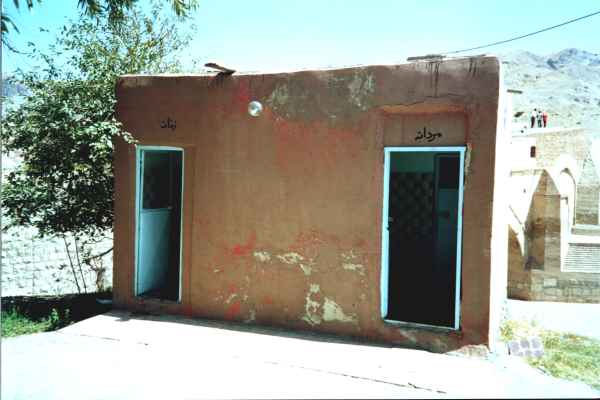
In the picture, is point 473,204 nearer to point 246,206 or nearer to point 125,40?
point 246,206

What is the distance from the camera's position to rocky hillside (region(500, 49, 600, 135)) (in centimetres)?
6059

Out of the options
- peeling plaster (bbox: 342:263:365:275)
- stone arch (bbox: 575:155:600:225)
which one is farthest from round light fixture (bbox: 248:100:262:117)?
stone arch (bbox: 575:155:600:225)

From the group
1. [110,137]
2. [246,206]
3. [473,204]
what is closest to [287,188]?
[246,206]

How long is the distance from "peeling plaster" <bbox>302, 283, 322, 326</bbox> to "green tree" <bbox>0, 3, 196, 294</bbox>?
329cm

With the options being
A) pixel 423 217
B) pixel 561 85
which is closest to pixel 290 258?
pixel 423 217

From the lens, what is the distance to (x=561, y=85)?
309ft

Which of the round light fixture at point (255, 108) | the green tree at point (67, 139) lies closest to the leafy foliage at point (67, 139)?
the green tree at point (67, 139)

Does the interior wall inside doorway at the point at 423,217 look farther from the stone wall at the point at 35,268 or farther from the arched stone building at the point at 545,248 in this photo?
the arched stone building at the point at 545,248

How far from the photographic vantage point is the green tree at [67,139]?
7426 millimetres

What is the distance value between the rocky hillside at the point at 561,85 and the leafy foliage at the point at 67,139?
4375cm

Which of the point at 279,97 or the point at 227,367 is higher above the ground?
the point at 279,97

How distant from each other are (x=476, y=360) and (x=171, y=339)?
345cm

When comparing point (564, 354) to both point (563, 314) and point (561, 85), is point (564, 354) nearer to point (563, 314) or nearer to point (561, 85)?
point (563, 314)

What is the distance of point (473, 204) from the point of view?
18.2ft
